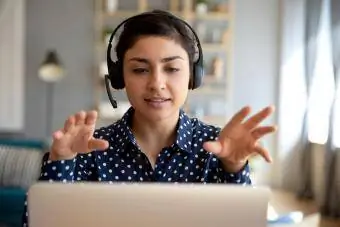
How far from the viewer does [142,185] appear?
1.70 feet

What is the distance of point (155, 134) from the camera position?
0.93 m

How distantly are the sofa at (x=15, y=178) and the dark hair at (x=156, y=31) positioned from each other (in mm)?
1795

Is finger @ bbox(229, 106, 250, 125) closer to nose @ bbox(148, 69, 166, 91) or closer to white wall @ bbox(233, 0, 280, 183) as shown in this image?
nose @ bbox(148, 69, 166, 91)

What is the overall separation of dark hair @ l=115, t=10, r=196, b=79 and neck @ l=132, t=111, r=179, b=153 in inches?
4.4

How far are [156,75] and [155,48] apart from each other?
0.17 ft

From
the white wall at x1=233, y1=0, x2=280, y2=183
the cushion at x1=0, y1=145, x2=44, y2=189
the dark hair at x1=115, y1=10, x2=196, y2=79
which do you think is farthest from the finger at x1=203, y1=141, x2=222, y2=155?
the white wall at x1=233, y1=0, x2=280, y2=183

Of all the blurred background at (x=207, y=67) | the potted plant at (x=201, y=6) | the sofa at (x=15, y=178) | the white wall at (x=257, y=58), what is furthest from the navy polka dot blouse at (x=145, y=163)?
the white wall at (x=257, y=58)

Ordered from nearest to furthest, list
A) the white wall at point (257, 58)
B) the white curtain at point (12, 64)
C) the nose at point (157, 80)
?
1. the nose at point (157, 80)
2. the white curtain at point (12, 64)
3. the white wall at point (257, 58)

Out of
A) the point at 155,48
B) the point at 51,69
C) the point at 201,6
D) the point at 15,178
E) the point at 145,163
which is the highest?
the point at 201,6

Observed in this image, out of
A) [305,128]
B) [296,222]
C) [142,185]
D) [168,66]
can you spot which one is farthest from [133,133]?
[305,128]

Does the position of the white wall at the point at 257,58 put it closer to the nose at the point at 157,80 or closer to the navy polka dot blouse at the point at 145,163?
the navy polka dot blouse at the point at 145,163

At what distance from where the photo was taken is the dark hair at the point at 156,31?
86 cm

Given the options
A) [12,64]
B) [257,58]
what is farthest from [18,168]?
[257,58]

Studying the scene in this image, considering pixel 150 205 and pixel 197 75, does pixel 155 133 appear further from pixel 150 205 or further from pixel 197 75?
pixel 150 205
